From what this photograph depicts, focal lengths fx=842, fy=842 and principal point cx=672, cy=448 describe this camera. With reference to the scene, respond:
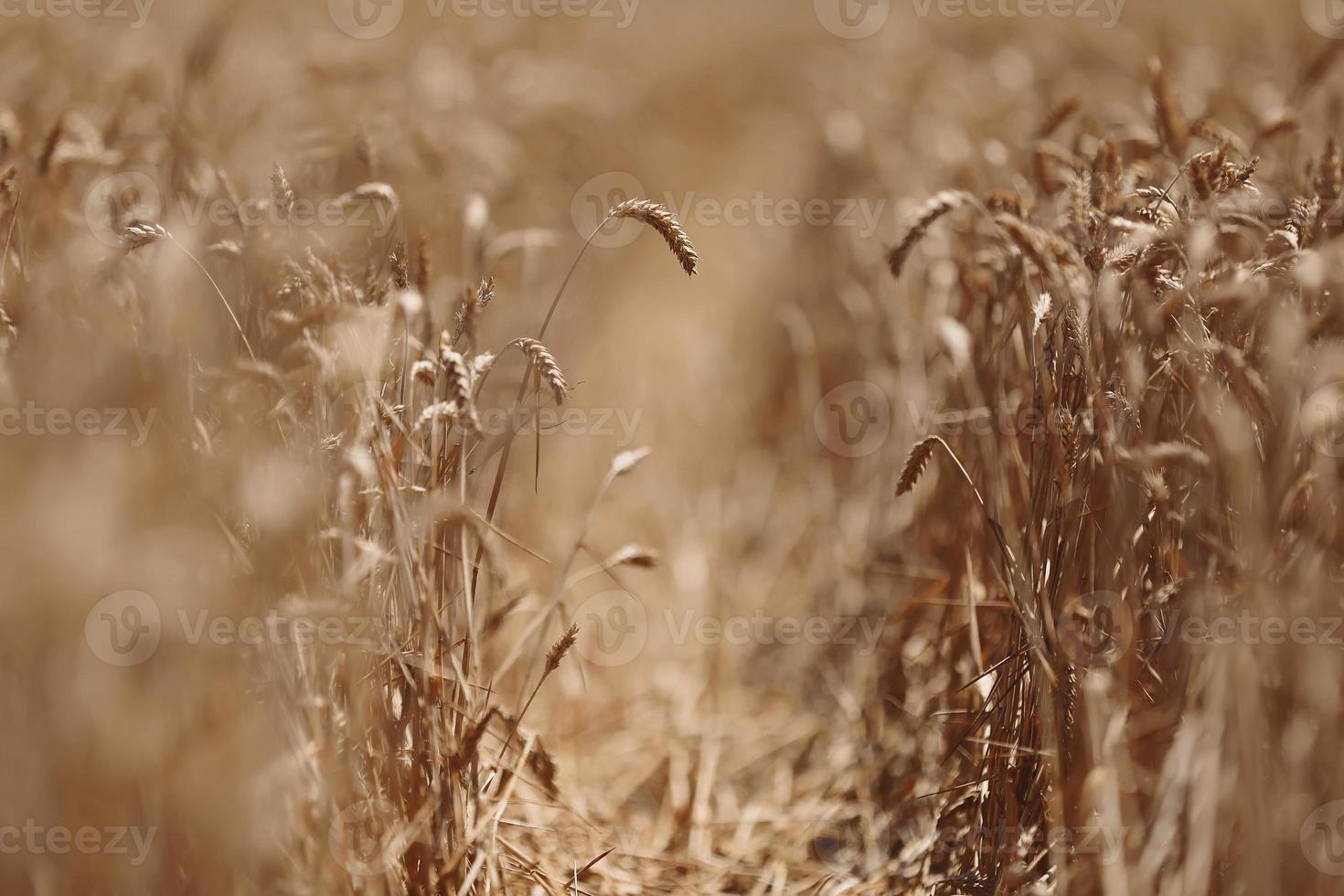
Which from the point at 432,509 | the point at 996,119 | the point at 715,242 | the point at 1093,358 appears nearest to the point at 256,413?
the point at 432,509

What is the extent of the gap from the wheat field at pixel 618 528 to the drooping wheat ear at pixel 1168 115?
1 cm

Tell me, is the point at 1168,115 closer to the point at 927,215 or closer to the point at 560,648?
the point at 927,215

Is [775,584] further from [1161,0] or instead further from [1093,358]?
[1161,0]

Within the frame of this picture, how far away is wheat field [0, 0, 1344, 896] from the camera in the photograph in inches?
32.6

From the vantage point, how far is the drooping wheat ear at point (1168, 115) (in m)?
1.24

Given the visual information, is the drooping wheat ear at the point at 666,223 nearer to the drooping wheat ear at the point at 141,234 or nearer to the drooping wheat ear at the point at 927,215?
the drooping wheat ear at the point at 927,215

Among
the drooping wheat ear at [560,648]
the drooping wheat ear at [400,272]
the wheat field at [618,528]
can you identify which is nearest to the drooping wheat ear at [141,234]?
the wheat field at [618,528]

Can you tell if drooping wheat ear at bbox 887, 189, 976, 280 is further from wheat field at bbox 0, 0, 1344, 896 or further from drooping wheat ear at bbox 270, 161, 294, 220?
drooping wheat ear at bbox 270, 161, 294, 220

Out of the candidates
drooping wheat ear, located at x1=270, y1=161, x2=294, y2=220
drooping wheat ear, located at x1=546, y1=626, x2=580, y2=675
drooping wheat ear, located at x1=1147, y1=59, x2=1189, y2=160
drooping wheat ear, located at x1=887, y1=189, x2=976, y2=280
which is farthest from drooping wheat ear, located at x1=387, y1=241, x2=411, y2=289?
drooping wheat ear, located at x1=1147, y1=59, x2=1189, y2=160

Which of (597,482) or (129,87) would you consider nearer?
(129,87)

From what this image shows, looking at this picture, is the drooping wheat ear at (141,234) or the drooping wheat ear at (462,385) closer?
the drooping wheat ear at (462,385)

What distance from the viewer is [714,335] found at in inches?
140

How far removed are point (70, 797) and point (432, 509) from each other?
1.42 ft

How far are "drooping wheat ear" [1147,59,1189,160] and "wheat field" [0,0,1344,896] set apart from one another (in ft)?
0.04
